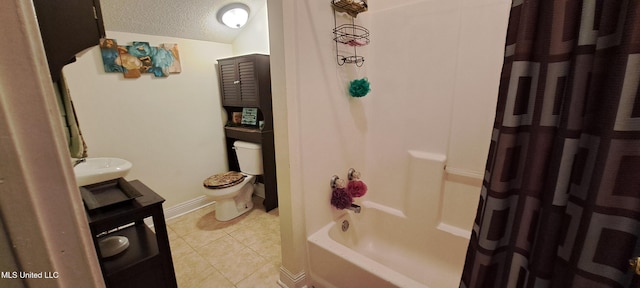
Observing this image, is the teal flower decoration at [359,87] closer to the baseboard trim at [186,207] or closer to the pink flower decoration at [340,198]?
the pink flower decoration at [340,198]

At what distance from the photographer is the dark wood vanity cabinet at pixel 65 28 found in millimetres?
675

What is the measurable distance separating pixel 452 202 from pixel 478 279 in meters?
0.96

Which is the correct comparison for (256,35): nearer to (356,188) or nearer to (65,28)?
(356,188)

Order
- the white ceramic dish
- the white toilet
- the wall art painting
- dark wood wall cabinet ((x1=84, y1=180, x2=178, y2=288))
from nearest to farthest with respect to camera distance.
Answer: dark wood wall cabinet ((x1=84, y1=180, x2=178, y2=288)) < the white ceramic dish < the wall art painting < the white toilet

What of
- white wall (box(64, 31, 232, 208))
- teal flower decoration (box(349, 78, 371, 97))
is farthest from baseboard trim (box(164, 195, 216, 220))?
teal flower decoration (box(349, 78, 371, 97))

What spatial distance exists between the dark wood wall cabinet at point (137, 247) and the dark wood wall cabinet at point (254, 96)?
135cm

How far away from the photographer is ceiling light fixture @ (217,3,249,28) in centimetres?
235

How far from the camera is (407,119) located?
174 centimetres

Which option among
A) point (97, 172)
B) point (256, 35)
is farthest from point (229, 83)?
point (97, 172)

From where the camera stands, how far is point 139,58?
7.34ft

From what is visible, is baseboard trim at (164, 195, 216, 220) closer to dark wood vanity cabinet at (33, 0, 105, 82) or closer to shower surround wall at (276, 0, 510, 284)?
shower surround wall at (276, 0, 510, 284)

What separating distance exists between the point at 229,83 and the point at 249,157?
853 millimetres

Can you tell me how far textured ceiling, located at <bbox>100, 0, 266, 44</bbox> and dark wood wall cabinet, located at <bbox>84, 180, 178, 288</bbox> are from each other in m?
1.52

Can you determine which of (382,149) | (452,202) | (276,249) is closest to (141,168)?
(276,249)
